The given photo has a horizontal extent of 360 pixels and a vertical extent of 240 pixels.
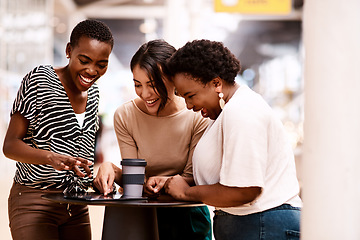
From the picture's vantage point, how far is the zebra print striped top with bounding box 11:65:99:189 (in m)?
2.28

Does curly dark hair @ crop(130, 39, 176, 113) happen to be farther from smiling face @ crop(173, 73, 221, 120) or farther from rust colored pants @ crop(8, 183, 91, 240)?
rust colored pants @ crop(8, 183, 91, 240)

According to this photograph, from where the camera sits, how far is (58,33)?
16.6m

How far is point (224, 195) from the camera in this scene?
72.9 inches

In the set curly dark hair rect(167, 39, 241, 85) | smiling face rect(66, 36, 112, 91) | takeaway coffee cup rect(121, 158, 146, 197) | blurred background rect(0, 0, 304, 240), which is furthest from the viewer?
blurred background rect(0, 0, 304, 240)

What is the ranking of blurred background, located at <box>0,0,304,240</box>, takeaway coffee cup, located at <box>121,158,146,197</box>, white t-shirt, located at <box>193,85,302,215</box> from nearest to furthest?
1. white t-shirt, located at <box>193,85,302,215</box>
2. takeaway coffee cup, located at <box>121,158,146,197</box>
3. blurred background, located at <box>0,0,304,240</box>

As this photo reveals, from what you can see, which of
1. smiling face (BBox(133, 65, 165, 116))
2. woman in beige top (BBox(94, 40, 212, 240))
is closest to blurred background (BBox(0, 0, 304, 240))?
woman in beige top (BBox(94, 40, 212, 240))

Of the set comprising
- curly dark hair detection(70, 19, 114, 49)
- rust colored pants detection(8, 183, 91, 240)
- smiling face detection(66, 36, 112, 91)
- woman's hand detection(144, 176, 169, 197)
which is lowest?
rust colored pants detection(8, 183, 91, 240)

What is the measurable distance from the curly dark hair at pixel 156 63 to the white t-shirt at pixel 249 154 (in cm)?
42

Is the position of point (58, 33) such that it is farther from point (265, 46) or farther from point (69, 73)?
point (69, 73)

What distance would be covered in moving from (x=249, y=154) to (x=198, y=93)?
0.38 metres

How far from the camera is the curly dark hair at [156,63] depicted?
2.34m

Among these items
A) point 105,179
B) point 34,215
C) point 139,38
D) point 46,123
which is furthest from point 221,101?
point 139,38

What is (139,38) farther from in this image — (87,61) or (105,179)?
(105,179)

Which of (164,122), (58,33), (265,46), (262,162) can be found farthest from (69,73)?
(265,46)
